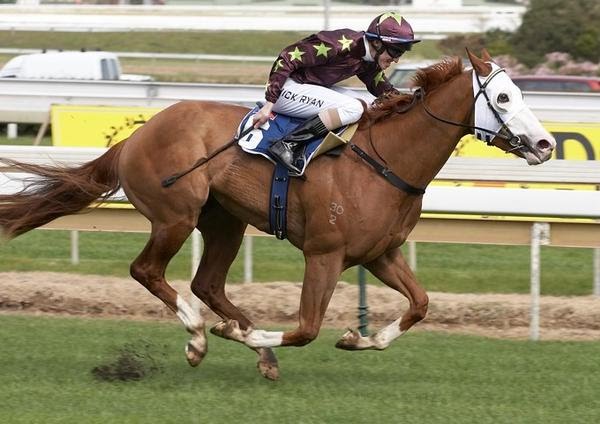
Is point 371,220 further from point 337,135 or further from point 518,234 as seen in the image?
point 518,234

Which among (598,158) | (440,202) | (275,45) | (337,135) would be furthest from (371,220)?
(275,45)

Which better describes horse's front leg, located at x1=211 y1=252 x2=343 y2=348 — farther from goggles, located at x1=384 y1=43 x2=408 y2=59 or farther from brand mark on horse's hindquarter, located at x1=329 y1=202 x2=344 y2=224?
goggles, located at x1=384 y1=43 x2=408 y2=59

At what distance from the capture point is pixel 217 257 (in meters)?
7.05

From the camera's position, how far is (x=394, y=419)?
5426 mm

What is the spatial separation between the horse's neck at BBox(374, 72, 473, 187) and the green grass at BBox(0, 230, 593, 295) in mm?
3086

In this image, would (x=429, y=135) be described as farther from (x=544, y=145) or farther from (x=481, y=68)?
(x=544, y=145)

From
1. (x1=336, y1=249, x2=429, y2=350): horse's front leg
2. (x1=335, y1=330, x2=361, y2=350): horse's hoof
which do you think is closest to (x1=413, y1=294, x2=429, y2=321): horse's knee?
(x1=336, y1=249, x2=429, y2=350): horse's front leg

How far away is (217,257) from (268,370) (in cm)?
97

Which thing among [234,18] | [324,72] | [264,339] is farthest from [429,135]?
[234,18]

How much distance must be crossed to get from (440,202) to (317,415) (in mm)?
2647

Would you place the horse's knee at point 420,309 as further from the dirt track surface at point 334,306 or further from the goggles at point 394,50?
the dirt track surface at point 334,306

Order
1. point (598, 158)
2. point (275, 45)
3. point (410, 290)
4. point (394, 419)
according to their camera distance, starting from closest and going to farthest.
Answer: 1. point (394, 419)
2. point (410, 290)
3. point (598, 158)
4. point (275, 45)

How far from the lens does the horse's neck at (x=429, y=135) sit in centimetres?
618

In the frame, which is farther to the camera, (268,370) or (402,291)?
(402,291)
